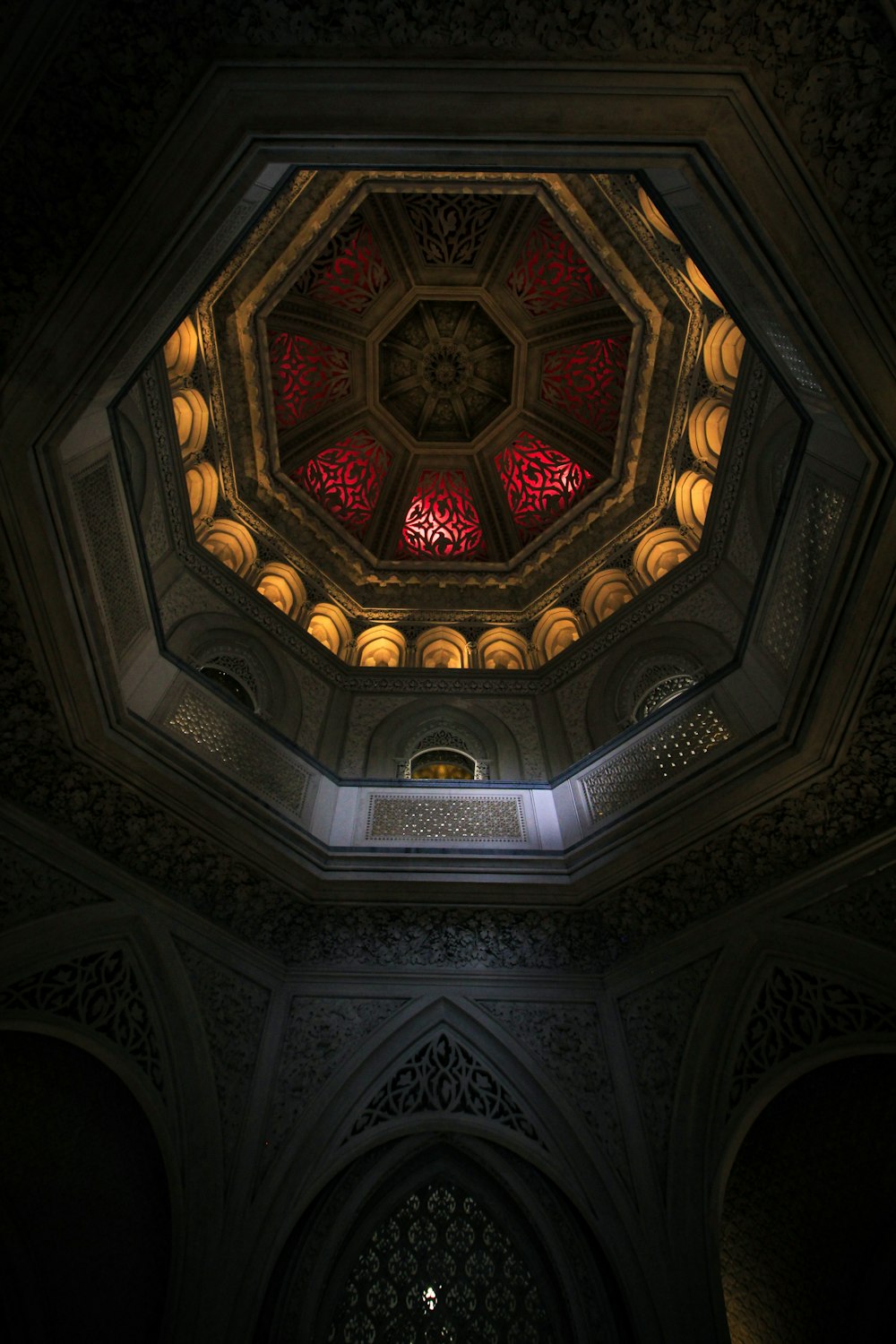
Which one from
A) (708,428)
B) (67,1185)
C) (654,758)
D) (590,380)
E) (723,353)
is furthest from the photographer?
(590,380)

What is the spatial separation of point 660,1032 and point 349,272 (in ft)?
25.7

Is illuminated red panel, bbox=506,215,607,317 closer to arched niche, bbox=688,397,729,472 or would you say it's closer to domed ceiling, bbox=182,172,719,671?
domed ceiling, bbox=182,172,719,671

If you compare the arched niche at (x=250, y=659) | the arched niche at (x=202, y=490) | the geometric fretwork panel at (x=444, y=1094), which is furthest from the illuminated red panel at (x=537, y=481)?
the geometric fretwork panel at (x=444, y=1094)

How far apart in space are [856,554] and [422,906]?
318 cm

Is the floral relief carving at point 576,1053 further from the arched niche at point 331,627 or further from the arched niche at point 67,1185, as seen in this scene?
the arched niche at point 331,627

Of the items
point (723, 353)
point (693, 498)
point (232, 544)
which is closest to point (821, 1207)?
point (693, 498)

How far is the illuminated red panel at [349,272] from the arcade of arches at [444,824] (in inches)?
91.0

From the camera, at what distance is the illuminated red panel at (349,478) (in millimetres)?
8188

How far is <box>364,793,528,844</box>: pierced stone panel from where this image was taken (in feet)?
16.1

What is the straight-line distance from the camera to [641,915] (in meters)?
4.32

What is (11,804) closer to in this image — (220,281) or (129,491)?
(129,491)

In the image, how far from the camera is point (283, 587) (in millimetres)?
7195

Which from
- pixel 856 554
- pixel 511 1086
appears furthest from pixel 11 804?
pixel 856 554

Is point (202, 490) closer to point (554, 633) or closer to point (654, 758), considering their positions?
point (554, 633)
